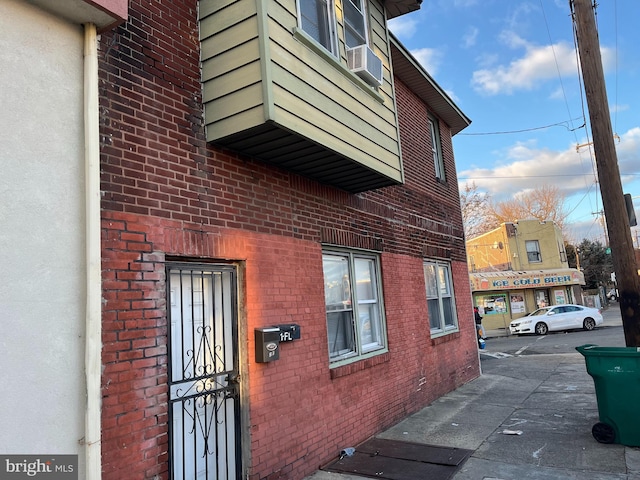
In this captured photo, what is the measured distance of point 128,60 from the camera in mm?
3787

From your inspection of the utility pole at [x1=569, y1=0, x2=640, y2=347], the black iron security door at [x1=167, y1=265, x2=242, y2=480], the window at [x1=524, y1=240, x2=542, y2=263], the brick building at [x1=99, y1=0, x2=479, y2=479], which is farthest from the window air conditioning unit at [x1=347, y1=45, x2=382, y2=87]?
the window at [x1=524, y1=240, x2=542, y2=263]

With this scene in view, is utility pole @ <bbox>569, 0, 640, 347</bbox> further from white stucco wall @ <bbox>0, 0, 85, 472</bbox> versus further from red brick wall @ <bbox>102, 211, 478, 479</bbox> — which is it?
white stucco wall @ <bbox>0, 0, 85, 472</bbox>

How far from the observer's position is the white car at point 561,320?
22.0 metres

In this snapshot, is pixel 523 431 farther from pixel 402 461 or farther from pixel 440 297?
pixel 440 297

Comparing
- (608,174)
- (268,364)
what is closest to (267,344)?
(268,364)

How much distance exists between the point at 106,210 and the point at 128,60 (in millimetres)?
1342

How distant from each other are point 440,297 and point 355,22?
5.41 meters

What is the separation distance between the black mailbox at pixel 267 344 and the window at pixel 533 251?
2804 centimetres

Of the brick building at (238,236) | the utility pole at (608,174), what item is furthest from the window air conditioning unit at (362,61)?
the utility pole at (608,174)

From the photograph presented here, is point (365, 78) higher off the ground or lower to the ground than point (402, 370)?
higher

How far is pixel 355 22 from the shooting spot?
6.14 m

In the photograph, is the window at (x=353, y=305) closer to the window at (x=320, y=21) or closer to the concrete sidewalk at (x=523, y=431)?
the concrete sidewalk at (x=523, y=431)

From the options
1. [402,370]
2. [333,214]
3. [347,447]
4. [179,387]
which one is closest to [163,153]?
[179,387]

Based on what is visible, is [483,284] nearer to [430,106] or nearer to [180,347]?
[430,106]
